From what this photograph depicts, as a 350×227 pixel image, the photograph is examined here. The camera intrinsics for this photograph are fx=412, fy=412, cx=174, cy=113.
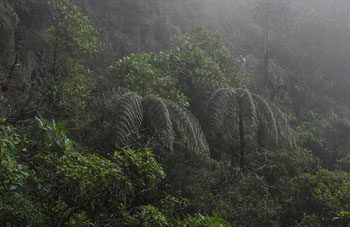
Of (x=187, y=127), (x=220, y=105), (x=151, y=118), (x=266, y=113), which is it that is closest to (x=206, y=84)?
(x=220, y=105)

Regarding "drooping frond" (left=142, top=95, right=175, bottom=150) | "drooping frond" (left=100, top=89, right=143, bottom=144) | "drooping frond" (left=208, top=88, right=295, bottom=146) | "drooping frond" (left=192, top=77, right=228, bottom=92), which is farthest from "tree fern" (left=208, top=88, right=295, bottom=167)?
"drooping frond" (left=100, top=89, right=143, bottom=144)

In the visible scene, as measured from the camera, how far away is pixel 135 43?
1038 centimetres

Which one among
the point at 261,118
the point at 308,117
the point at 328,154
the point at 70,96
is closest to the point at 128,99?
the point at 70,96

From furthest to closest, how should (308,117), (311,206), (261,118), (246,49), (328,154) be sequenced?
1. (246,49)
2. (308,117)
3. (328,154)
4. (261,118)
5. (311,206)

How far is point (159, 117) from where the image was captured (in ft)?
14.9

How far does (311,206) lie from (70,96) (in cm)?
334

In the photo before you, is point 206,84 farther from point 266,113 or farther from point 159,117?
point 159,117

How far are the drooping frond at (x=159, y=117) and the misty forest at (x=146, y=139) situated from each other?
0.01 metres

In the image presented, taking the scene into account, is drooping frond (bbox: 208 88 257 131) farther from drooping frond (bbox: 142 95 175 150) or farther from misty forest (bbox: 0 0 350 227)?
drooping frond (bbox: 142 95 175 150)

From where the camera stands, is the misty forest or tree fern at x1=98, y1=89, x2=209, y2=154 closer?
the misty forest

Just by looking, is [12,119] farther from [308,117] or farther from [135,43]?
[308,117]

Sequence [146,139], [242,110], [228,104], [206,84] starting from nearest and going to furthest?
[146,139] → [228,104] → [242,110] → [206,84]

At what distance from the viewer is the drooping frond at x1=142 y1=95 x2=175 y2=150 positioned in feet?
14.6

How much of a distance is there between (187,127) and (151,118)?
0.43 meters
